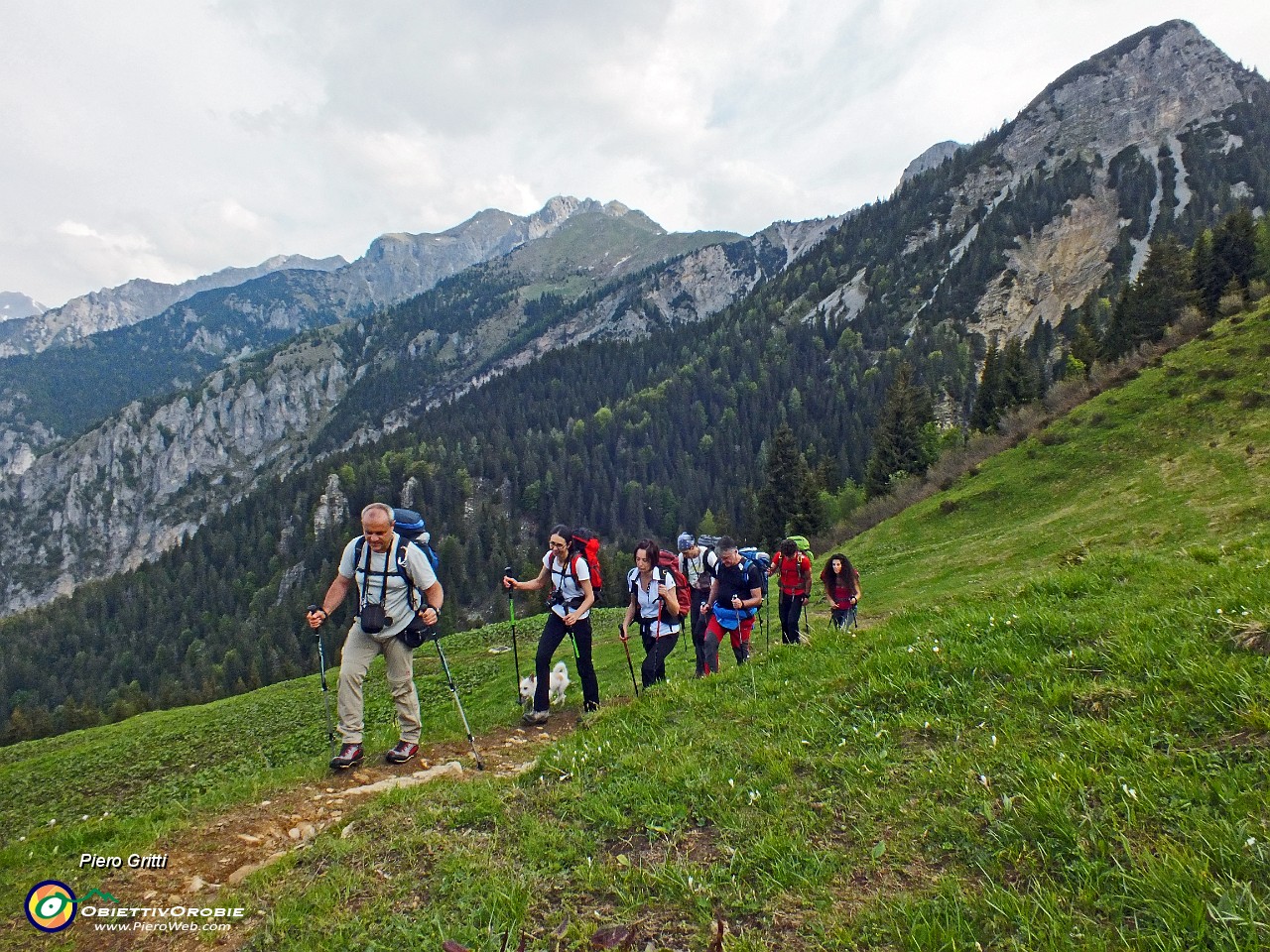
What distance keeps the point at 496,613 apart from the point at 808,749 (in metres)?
109

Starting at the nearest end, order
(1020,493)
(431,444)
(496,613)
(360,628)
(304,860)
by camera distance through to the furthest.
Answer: (304,860) → (360,628) → (1020,493) → (496,613) → (431,444)

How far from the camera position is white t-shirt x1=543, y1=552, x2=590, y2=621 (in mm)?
10047

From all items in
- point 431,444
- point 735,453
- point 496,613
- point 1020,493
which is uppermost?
point 431,444

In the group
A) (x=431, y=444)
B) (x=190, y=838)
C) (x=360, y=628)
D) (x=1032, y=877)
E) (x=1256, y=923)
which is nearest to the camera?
(x=1256, y=923)

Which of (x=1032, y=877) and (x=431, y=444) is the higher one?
(x=431, y=444)

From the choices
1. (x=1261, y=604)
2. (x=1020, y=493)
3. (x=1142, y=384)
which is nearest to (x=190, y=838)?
(x=1261, y=604)

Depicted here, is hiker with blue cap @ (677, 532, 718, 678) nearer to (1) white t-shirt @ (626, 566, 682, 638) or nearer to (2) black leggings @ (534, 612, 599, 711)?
(1) white t-shirt @ (626, 566, 682, 638)

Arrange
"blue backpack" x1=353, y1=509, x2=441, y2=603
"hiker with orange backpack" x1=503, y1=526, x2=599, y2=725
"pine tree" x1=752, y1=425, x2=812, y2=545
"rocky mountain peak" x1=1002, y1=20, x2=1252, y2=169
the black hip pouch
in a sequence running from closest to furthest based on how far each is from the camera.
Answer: the black hip pouch < "blue backpack" x1=353, y1=509, x2=441, y2=603 < "hiker with orange backpack" x1=503, y1=526, x2=599, y2=725 < "pine tree" x1=752, y1=425, x2=812, y2=545 < "rocky mountain peak" x1=1002, y1=20, x2=1252, y2=169

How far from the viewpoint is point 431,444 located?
164 meters

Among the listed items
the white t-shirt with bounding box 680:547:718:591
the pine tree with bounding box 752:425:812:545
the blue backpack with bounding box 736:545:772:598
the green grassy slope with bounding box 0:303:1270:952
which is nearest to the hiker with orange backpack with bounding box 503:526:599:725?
the green grassy slope with bounding box 0:303:1270:952

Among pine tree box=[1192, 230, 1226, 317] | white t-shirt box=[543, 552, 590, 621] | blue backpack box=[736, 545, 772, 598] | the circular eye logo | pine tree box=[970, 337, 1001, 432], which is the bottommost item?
the circular eye logo

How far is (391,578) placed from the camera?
8.20 metres

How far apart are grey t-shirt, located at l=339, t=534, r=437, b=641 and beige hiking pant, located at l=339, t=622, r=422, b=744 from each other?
0.57 ft

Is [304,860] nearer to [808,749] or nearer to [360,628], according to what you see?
[360,628]
